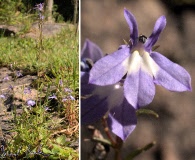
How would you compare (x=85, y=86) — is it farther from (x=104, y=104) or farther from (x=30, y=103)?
(x=30, y=103)

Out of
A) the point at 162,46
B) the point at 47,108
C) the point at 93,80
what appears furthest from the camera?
the point at 162,46

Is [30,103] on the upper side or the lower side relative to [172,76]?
lower

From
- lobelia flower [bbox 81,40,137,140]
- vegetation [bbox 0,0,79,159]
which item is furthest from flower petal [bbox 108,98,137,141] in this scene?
vegetation [bbox 0,0,79,159]

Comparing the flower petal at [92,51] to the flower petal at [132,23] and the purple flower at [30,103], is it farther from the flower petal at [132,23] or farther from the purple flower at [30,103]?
the purple flower at [30,103]

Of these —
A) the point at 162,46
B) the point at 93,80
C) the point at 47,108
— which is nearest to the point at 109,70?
the point at 93,80

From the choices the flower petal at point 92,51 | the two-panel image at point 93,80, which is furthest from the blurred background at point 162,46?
the flower petal at point 92,51

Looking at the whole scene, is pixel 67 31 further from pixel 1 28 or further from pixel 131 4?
pixel 131 4

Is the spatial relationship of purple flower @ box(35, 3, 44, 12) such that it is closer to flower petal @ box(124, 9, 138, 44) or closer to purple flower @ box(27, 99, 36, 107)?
purple flower @ box(27, 99, 36, 107)
